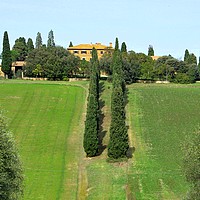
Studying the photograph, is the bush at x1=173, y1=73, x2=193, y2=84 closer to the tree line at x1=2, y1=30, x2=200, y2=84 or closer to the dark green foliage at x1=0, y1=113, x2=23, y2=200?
the tree line at x1=2, y1=30, x2=200, y2=84

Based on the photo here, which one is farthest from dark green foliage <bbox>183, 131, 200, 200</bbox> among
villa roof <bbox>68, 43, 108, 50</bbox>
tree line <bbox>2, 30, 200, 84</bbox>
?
villa roof <bbox>68, 43, 108, 50</bbox>

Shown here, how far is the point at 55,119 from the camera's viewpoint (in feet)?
224

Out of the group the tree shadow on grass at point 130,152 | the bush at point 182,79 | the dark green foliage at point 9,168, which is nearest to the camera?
the dark green foliage at point 9,168

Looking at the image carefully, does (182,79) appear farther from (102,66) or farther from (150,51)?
(150,51)

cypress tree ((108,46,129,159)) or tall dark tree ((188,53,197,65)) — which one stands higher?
tall dark tree ((188,53,197,65))

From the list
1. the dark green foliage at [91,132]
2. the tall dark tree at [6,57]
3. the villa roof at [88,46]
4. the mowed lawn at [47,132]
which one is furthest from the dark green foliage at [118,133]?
the villa roof at [88,46]

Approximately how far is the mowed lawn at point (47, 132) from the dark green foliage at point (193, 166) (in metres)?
11.5

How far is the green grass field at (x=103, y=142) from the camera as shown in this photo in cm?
4084

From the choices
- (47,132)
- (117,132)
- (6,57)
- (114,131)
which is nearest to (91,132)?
(114,131)

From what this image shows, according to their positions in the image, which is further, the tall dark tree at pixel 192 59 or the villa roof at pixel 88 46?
the villa roof at pixel 88 46

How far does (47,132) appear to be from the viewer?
61.5 metres

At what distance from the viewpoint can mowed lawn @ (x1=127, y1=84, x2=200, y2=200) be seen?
41.2 meters

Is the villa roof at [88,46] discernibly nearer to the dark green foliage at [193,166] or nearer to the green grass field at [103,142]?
the green grass field at [103,142]

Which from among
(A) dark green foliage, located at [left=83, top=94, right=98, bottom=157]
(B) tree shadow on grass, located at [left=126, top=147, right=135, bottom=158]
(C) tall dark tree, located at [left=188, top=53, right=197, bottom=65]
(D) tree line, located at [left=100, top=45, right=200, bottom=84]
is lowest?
(B) tree shadow on grass, located at [left=126, top=147, right=135, bottom=158]
